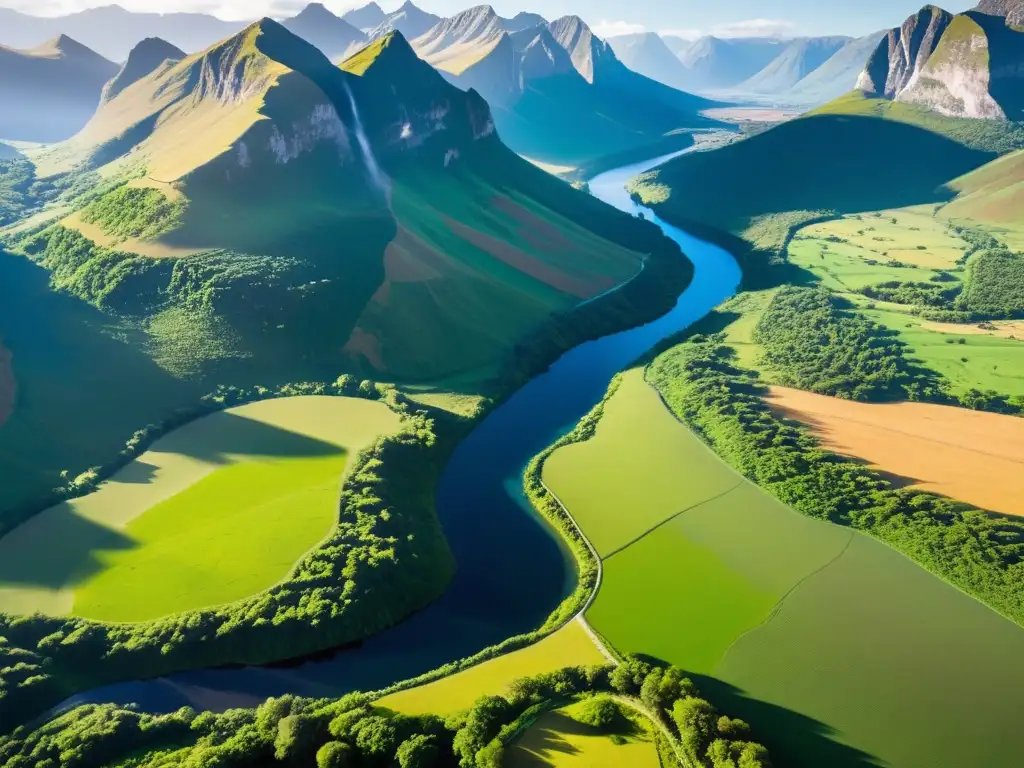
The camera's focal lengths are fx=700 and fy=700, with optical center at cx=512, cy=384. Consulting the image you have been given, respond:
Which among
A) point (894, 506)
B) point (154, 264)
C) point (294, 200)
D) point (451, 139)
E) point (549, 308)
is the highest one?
point (451, 139)

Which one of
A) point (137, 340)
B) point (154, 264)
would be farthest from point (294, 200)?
point (137, 340)

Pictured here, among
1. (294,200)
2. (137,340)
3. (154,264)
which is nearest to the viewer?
(137,340)

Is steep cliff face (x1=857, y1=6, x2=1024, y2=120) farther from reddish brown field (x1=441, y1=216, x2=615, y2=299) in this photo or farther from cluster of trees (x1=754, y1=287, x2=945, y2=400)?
reddish brown field (x1=441, y1=216, x2=615, y2=299)

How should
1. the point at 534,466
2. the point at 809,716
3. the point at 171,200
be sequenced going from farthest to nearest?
the point at 171,200 < the point at 534,466 < the point at 809,716

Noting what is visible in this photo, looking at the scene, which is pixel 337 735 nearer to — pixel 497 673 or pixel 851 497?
pixel 497 673

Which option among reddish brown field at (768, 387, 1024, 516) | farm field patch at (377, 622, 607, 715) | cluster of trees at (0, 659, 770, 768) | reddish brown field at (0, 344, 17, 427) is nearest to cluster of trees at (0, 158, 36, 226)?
reddish brown field at (0, 344, 17, 427)

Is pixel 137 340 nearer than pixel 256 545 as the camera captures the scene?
No

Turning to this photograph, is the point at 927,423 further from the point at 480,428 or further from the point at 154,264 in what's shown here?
the point at 154,264
